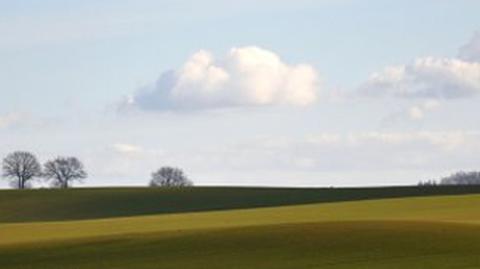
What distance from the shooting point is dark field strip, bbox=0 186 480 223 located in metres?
89.4

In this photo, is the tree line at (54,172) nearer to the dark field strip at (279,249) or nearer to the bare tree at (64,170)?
the bare tree at (64,170)

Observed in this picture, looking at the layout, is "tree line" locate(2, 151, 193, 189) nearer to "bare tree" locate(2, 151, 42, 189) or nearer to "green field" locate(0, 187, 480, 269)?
"bare tree" locate(2, 151, 42, 189)

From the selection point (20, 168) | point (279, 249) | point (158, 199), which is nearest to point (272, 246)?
point (279, 249)

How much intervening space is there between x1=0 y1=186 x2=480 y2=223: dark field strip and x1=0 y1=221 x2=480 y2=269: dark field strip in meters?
45.6

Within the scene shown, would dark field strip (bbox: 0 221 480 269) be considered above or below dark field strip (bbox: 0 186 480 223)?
below

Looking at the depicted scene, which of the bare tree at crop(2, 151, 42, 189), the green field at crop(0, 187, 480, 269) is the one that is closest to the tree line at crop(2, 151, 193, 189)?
the bare tree at crop(2, 151, 42, 189)

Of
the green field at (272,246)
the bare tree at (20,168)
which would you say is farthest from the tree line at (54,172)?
Answer: the green field at (272,246)

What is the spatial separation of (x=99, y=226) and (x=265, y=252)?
25.4 meters

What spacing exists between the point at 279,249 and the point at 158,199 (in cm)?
6181

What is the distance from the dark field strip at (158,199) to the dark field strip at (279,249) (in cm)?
4561

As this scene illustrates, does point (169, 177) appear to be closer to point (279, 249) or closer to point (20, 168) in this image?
point (20, 168)

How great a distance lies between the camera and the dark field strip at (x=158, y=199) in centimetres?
8938

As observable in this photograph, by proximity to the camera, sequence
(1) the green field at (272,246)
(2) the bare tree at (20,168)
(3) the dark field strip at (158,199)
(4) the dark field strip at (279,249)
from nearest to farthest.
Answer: (4) the dark field strip at (279,249) < (1) the green field at (272,246) < (3) the dark field strip at (158,199) < (2) the bare tree at (20,168)

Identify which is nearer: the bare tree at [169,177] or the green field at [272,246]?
the green field at [272,246]
